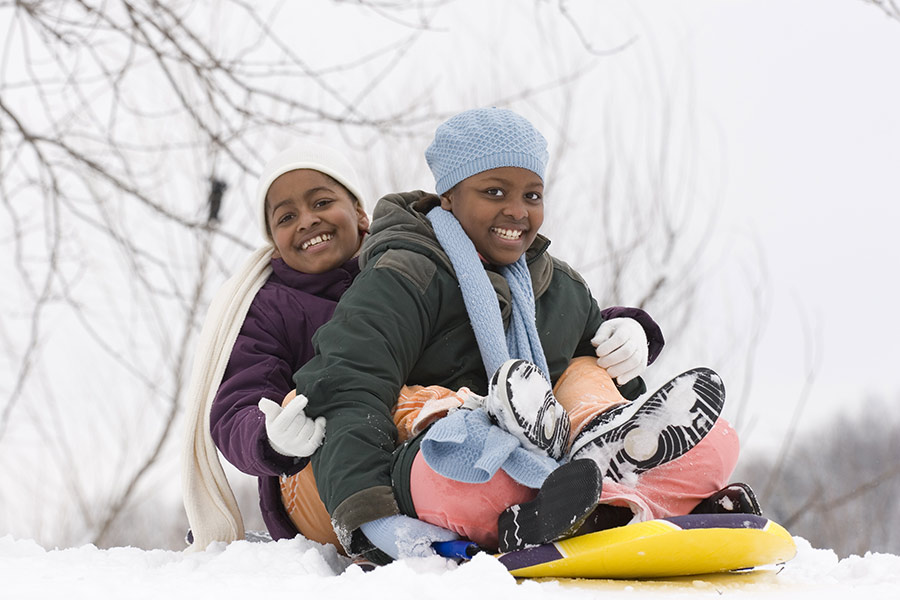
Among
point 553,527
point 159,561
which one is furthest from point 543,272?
point 159,561

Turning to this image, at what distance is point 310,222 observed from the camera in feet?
7.56

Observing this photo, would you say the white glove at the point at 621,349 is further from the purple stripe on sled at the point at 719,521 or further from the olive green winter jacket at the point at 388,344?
the purple stripe on sled at the point at 719,521

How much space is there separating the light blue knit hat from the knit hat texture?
34 cm

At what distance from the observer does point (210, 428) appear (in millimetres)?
2172

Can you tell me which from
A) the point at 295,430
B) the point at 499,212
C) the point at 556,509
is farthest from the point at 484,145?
the point at 556,509

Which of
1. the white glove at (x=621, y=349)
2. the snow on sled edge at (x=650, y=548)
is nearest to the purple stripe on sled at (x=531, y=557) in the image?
the snow on sled edge at (x=650, y=548)

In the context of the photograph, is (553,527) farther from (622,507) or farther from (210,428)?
(210,428)

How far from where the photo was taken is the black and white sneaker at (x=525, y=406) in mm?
1573

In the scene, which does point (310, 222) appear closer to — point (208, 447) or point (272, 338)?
point (272, 338)

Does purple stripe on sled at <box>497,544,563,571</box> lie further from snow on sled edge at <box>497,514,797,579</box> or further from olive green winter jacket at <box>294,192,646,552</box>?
olive green winter jacket at <box>294,192,646,552</box>

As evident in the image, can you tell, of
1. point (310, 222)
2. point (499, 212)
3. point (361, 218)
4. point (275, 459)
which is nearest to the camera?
point (275, 459)

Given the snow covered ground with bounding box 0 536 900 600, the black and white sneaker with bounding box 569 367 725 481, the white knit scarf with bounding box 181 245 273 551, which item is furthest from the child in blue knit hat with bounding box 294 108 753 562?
the white knit scarf with bounding box 181 245 273 551

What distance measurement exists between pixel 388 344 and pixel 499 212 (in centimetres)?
44

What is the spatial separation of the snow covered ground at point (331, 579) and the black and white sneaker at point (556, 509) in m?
0.08
